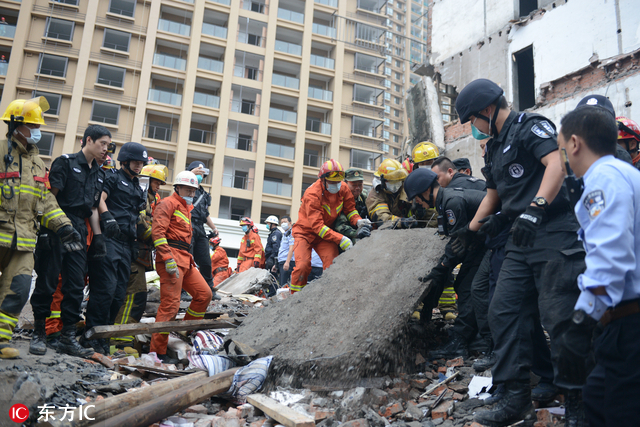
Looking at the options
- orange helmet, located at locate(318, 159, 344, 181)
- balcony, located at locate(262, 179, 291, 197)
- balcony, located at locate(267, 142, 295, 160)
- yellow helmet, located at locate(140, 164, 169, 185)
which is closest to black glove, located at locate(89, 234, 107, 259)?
yellow helmet, located at locate(140, 164, 169, 185)

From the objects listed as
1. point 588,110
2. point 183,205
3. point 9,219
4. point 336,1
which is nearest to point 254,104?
point 336,1

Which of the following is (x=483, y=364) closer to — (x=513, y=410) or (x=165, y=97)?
(x=513, y=410)

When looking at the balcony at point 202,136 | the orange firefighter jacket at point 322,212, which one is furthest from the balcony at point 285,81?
the orange firefighter jacket at point 322,212

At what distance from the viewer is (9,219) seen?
3510mm

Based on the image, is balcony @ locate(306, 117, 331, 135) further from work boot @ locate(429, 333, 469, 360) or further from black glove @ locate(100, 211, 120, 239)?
work boot @ locate(429, 333, 469, 360)

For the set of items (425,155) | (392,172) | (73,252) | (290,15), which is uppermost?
(290,15)

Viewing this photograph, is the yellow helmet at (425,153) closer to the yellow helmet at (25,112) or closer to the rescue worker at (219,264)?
the yellow helmet at (25,112)

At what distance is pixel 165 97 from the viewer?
26438 mm

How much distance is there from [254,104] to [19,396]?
27.2m

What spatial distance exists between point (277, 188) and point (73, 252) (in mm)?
23397

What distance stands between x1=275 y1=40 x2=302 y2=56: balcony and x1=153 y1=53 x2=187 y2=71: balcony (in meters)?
6.20

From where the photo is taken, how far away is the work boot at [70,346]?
13.4ft

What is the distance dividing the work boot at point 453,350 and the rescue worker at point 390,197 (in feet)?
6.23

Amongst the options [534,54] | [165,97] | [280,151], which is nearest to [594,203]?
[534,54]
